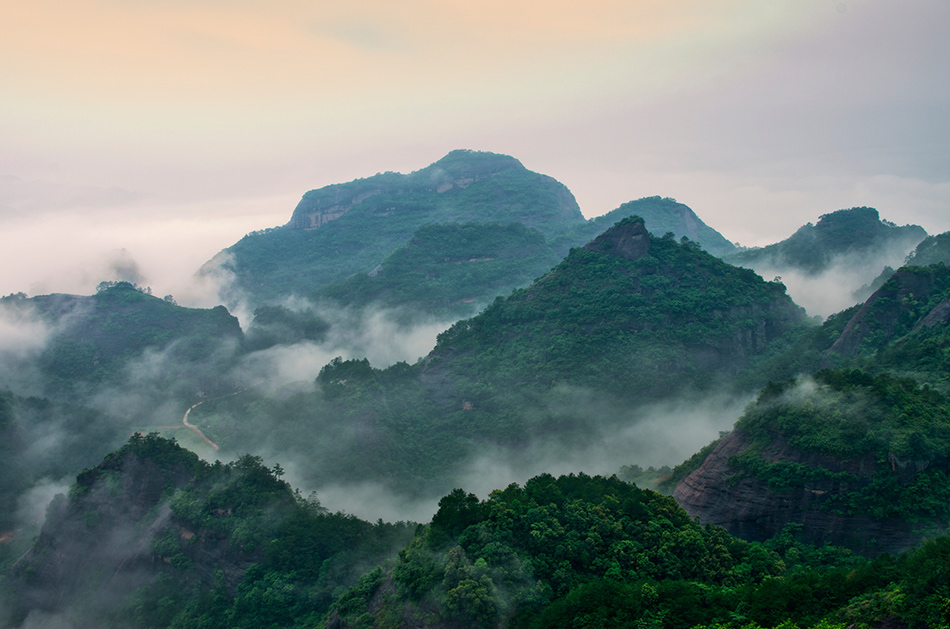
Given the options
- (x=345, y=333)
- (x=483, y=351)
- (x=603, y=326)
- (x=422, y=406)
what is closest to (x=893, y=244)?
(x=603, y=326)

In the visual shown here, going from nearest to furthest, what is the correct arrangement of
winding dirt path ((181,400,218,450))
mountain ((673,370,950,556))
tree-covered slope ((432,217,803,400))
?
A: mountain ((673,370,950,556)) < tree-covered slope ((432,217,803,400)) < winding dirt path ((181,400,218,450))

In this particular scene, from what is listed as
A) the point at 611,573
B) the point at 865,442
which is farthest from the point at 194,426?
the point at 865,442

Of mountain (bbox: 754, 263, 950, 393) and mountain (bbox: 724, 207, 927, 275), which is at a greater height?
mountain (bbox: 724, 207, 927, 275)

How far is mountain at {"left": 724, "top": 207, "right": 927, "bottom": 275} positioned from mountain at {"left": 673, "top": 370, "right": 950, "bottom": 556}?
66748mm

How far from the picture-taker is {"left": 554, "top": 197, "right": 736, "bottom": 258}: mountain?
144 metres

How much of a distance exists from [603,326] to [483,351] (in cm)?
1322

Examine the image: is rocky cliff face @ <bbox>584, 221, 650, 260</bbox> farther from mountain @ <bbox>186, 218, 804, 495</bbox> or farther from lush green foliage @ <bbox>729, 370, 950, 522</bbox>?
lush green foliage @ <bbox>729, 370, 950, 522</bbox>

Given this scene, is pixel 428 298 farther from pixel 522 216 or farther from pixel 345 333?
pixel 522 216

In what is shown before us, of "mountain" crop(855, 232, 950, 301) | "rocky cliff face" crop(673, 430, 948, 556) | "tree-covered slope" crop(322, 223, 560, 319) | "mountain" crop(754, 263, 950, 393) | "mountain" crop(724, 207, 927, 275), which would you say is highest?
"tree-covered slope" crop(322, 223, 560, 319)

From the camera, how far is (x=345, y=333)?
108062 mm

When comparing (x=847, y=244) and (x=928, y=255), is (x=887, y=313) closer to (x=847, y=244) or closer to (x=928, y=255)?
(x=928, y=255)

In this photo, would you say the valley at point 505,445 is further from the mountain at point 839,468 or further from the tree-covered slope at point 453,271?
the tree-covered slope at point 453,271

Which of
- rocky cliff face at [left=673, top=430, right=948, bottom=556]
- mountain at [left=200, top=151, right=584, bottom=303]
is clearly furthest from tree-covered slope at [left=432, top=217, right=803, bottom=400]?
mountain at [left=200, top=151, right=584, bottom=303]

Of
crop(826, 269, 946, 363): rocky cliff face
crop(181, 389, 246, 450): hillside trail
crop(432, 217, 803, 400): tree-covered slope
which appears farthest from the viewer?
crop(181, 389, 246, 450): hillside trail
